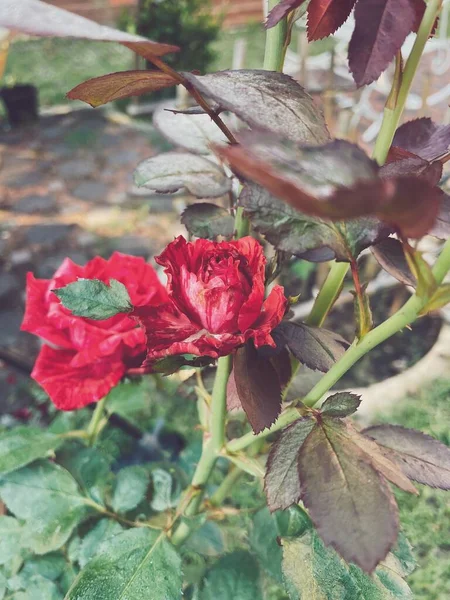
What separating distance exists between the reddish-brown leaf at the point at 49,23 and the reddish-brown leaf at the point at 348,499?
319 mm

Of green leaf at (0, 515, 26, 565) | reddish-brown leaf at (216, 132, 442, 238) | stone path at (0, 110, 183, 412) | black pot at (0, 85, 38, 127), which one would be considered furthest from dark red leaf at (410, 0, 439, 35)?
black pot at (0, 85, 38, 127)

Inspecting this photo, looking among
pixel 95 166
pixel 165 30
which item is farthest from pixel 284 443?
pixel 165 30

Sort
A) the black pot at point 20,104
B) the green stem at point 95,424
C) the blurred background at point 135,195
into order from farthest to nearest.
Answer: the black pot at point 20,104 < the blurred background at point 135,195 < the green stem at point 95,424

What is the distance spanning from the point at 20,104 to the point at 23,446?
4043 mm

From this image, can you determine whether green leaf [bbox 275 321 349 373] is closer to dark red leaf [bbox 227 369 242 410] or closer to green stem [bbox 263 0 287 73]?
dark red leaf [bbox 227 369 242 410]

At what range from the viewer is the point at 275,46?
0.50 m

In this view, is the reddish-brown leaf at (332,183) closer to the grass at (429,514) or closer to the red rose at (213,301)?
the red rose at (213,301)

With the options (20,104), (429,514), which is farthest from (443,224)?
(20,104)

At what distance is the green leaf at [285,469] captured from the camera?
513 mm

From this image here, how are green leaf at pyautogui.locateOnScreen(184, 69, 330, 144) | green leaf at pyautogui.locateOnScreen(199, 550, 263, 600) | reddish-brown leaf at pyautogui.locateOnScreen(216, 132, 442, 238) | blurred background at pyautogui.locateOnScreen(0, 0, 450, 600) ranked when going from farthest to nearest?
blurred background at pyautogui.locateOnScreen(0, 0, 450, 600), green leaf at pyautogui.locateOnScreen(199, 550, 263, 600), green leaf at pyautogui.locateOnScreen(184, 69, 330, 144), reddish-brown leaf at pyautogui.locateOnScreen(216, 132, 442, 238)

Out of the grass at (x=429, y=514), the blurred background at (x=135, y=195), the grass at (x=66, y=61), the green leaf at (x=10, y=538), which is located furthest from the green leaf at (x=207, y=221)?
the grass at (x=66, y=61)

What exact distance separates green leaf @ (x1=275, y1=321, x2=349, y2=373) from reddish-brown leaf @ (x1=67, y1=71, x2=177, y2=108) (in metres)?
0.23

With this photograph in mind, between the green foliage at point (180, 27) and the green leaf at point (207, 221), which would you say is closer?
the green leaf at point (207, 221)

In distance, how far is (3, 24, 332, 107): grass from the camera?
5.08 m
